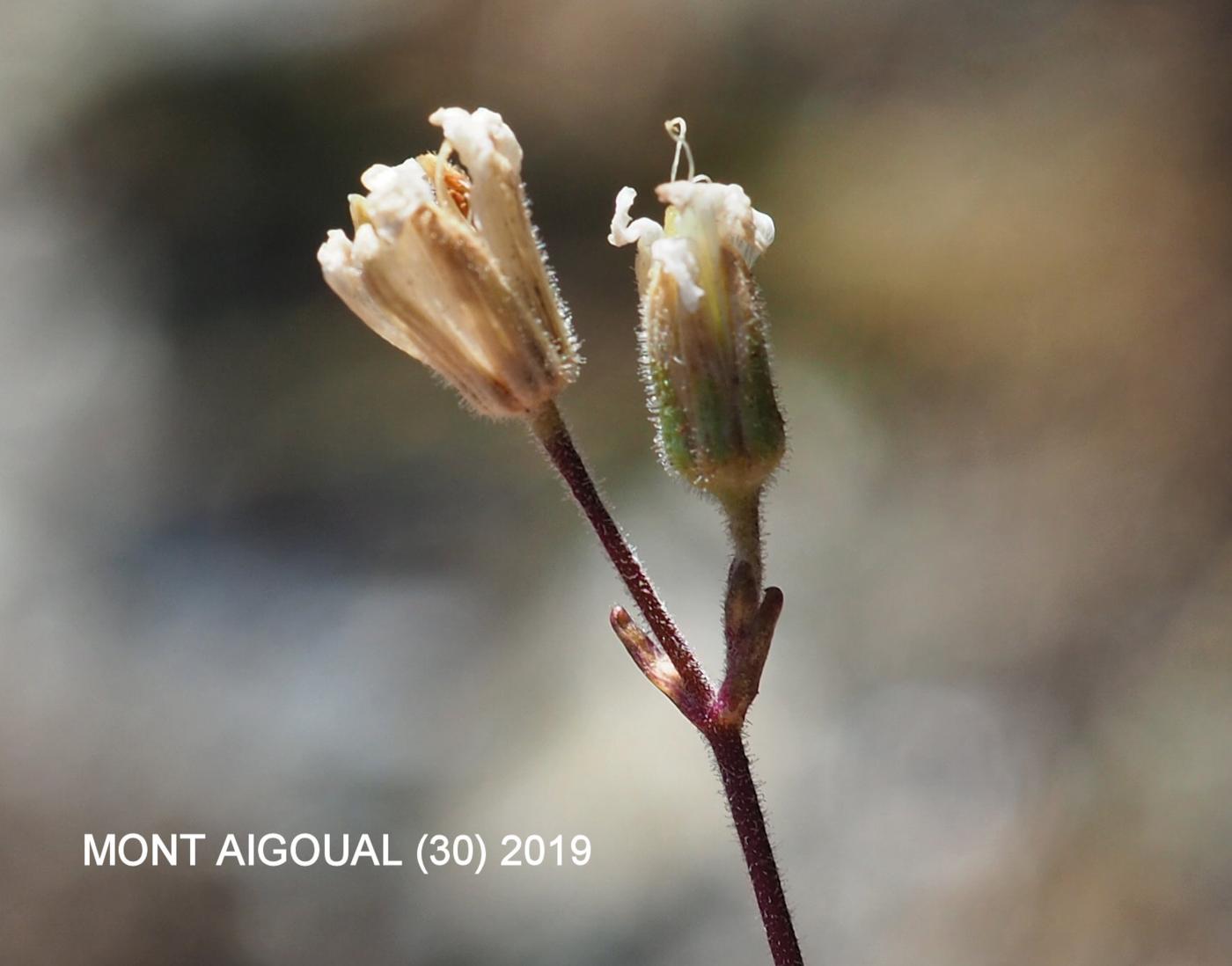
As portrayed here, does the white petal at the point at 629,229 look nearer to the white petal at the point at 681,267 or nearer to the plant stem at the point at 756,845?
the white petal at the point at 681,267

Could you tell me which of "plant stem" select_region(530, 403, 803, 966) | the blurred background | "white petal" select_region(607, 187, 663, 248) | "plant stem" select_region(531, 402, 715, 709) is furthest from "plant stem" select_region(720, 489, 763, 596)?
the blurred background

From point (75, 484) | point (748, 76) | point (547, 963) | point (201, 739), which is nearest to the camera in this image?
point (547, 963)

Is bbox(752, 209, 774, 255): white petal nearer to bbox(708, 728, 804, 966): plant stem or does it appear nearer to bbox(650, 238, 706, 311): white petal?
bbox(650, 238, 706, 311): white petal

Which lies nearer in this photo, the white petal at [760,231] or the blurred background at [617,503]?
the white petal at [760,231]

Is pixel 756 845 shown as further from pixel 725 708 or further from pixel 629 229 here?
pixel 629 229

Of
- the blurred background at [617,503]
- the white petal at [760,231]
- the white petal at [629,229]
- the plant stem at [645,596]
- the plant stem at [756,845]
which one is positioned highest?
the blurred background at [617,503]

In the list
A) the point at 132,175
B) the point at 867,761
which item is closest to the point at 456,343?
the point at 867,761

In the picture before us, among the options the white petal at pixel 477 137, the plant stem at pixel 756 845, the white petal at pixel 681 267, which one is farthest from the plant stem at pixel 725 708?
the white petal at pixel 477 137

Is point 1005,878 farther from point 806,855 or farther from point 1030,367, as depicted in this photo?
point 1030,367
